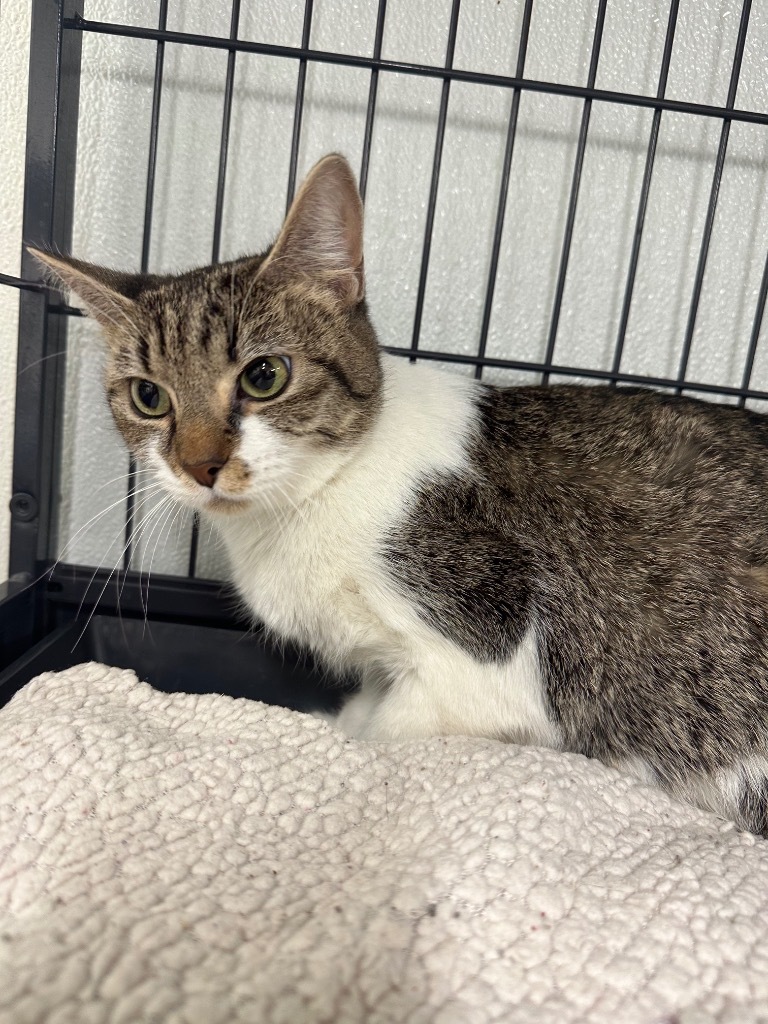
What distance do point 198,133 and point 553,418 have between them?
2.88 feet

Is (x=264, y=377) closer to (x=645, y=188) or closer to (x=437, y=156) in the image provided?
(x=437, y=156)

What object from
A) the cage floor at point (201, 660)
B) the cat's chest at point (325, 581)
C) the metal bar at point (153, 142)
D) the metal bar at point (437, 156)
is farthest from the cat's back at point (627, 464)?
the metal bar at point (153, 142)

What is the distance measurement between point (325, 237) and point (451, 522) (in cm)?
42

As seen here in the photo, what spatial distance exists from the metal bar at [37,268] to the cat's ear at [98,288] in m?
0.24

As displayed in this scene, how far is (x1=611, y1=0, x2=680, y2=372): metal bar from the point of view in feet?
4.08

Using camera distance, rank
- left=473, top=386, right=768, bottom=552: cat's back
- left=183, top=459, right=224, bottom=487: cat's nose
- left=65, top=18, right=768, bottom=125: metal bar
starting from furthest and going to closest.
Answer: left=65, top=18, right=768, bottom=125: metal bar, left=473, top=386, right=768, bottom=552: cat's back, left=183, top=459, right=224, bottom=487: cat's nose

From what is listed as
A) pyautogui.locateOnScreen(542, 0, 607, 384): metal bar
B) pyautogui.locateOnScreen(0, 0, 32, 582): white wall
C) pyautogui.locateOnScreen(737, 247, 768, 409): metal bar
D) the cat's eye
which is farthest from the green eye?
pyautogui.locateOnScreen(737, 247, 768, 409): metal bar

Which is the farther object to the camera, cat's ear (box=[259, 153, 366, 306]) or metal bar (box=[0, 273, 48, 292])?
metal bar (box=[0, 273, 48, 292])

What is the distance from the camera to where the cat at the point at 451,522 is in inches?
37.5

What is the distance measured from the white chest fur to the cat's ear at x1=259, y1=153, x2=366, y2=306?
0.57 feet

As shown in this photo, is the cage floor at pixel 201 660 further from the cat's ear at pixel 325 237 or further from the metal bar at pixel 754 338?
the metal bar at pixel 754 338

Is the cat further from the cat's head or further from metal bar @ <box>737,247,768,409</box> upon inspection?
metal bar @ <box>737,247,768,409</box>

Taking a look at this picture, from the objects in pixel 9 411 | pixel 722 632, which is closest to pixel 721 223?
pixel 722 632

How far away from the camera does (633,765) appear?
100 cm
